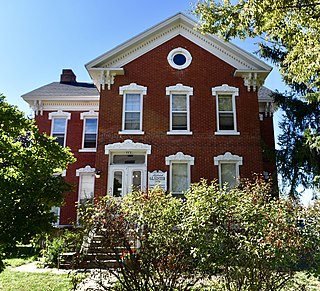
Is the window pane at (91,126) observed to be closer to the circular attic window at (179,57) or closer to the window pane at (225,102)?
the circular attic window at (179,57)

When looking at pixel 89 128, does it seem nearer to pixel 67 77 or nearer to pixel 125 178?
pixel 67 77

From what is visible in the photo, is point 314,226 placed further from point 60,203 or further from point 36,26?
point 36,26

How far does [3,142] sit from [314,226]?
6.00 metres

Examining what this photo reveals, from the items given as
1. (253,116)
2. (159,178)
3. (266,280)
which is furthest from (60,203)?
(253,116)

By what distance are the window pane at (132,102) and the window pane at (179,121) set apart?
5.68 ft

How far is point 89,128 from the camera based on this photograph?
18156mm

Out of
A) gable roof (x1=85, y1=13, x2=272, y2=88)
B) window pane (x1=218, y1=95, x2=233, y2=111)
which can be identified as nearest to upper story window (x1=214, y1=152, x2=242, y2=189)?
window pane (x1=218, y1=95, x2=233, y2=111)

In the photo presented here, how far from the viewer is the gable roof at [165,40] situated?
14.8 m

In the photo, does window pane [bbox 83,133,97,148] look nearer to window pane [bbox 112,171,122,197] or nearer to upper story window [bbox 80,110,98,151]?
upper story window [bbox 80,110,98,151]

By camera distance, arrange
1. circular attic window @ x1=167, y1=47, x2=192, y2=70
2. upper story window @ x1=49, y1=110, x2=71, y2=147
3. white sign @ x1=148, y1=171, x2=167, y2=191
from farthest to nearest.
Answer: upper story window @ x1=49, y1=110, x2=71, y2=147 → circular attic window @ x1=167, y1=47, x2=192, y2=70 → white sign @ x1=148, y1=171, x2=167, y2=191

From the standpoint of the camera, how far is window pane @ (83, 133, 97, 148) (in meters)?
17.9

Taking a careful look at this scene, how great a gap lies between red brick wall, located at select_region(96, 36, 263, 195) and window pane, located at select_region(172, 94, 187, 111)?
0.32 meters

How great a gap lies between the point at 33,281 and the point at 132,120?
7864mm

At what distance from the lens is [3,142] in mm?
6316
